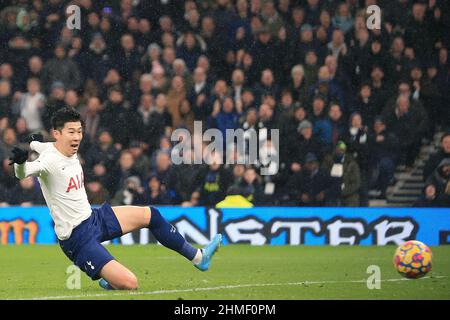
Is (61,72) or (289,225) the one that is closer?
(289,225)

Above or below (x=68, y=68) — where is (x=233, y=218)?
below

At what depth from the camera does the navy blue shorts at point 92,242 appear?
29.2ft

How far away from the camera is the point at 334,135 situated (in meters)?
17.0

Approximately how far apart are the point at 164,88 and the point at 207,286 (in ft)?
26.8

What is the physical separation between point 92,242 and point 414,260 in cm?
292

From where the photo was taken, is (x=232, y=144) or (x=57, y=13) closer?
(x=232, y=144)

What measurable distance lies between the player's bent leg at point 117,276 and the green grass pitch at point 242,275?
0.11m

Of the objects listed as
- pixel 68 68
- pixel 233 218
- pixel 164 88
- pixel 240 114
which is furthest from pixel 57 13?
pixel 233 218

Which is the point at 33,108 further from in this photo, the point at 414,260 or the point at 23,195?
the point at 414,260

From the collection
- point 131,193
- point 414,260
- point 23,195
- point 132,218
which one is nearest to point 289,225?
point 131,193

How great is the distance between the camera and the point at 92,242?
8.99m

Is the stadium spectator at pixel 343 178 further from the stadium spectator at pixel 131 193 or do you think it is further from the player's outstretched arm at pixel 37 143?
the player's outstretched arm at pixel 37 143

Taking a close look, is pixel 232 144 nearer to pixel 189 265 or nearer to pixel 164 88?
pixel 164 88

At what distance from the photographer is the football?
380 inches
